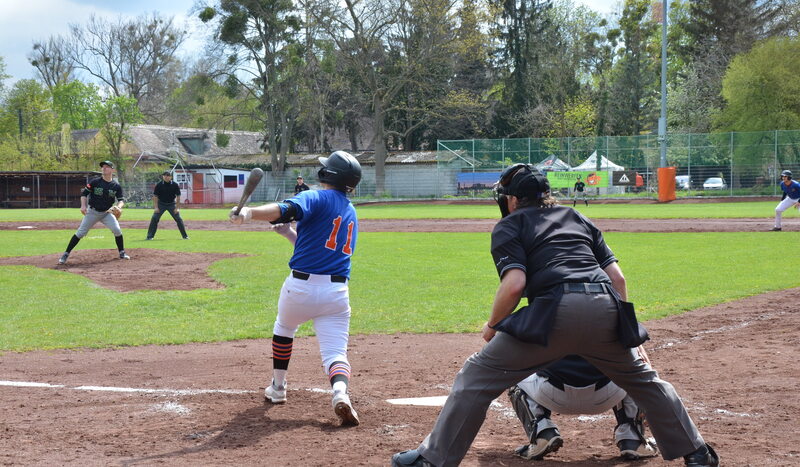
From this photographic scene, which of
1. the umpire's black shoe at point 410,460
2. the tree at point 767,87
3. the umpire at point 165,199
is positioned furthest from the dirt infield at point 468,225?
the tree at point 767,87

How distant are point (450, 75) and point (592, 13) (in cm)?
1788

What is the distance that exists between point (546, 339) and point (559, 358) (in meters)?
0.21

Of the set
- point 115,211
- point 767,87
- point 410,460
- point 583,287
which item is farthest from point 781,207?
point 767,87

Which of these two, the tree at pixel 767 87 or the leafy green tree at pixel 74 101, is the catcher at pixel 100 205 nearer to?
the tree at pixel 767 87

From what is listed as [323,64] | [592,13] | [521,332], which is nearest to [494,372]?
[521,332]

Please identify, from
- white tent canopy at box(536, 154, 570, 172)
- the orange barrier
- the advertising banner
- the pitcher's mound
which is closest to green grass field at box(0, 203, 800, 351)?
the pitcher's mound

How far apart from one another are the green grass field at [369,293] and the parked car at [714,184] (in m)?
26.0

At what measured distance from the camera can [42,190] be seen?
59.1 meters

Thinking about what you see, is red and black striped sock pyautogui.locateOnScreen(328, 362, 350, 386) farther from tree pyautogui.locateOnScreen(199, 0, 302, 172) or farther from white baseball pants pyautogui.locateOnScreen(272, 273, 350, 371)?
tree pyautogui.locateOnScreen(199, 0, 302, 172)

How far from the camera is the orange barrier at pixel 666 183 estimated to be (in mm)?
40344

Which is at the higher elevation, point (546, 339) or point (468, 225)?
point (546, 339)

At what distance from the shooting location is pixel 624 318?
3.81 m

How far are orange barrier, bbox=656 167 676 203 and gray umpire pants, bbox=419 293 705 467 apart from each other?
38699 millimetres

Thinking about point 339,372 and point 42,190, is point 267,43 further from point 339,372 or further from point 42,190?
→ point 339,372
